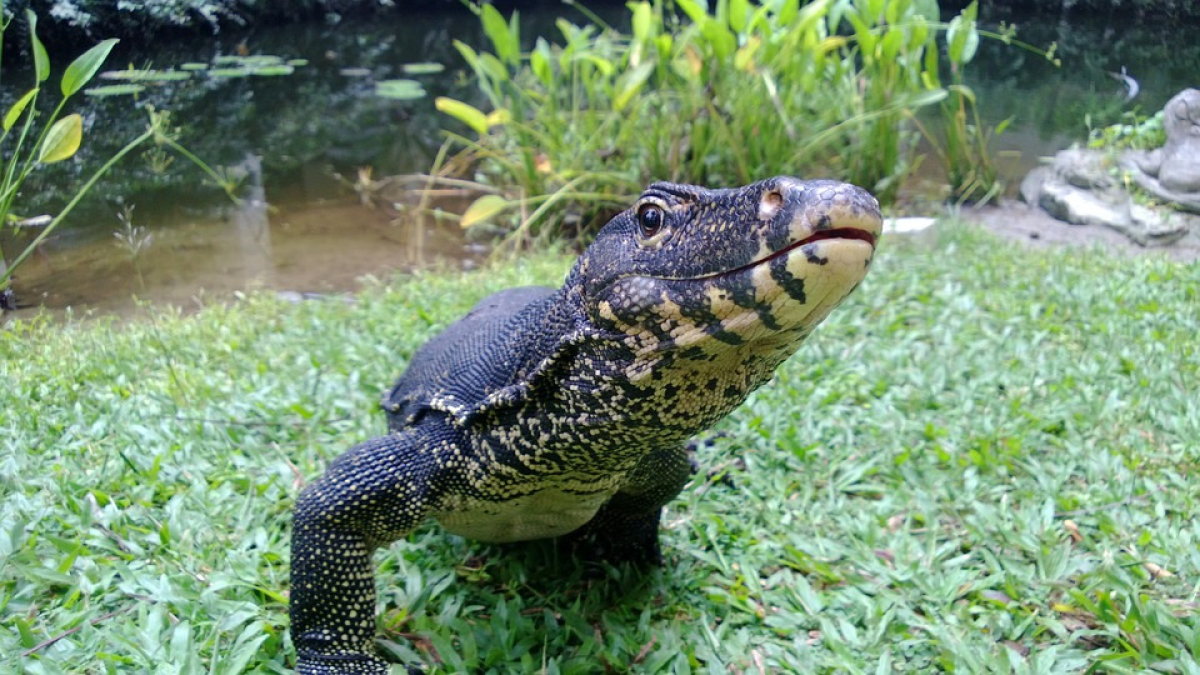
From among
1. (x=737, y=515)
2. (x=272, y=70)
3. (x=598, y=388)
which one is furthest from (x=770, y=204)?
(x=272, y=70)

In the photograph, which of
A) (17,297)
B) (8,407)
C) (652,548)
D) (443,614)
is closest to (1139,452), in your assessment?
(652,548)

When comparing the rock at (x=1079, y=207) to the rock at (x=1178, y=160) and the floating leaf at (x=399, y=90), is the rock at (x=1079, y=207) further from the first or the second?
the floating leaf at (x=399, y=90)

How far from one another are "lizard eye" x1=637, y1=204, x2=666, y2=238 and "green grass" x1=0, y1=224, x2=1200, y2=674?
47.4 inches

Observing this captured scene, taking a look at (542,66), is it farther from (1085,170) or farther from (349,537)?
(349,537)

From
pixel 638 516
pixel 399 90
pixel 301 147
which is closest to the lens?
pixel 638 516

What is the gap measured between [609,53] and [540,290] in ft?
17.4

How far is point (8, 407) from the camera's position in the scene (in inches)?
128

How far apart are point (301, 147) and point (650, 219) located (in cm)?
705

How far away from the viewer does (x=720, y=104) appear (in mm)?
6594

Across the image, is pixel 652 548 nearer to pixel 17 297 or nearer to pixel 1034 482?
pixel 1034 482

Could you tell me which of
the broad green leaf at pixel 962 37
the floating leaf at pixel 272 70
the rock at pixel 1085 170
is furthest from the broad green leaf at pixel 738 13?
the floating leaf at pixel 272 70

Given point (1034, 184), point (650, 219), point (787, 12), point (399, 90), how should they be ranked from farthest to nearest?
point (399, 90), point (1034, 184), point (787, 12), point (650, 219)

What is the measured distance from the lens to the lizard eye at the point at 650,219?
1727mm

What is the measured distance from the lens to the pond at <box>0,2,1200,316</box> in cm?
455
